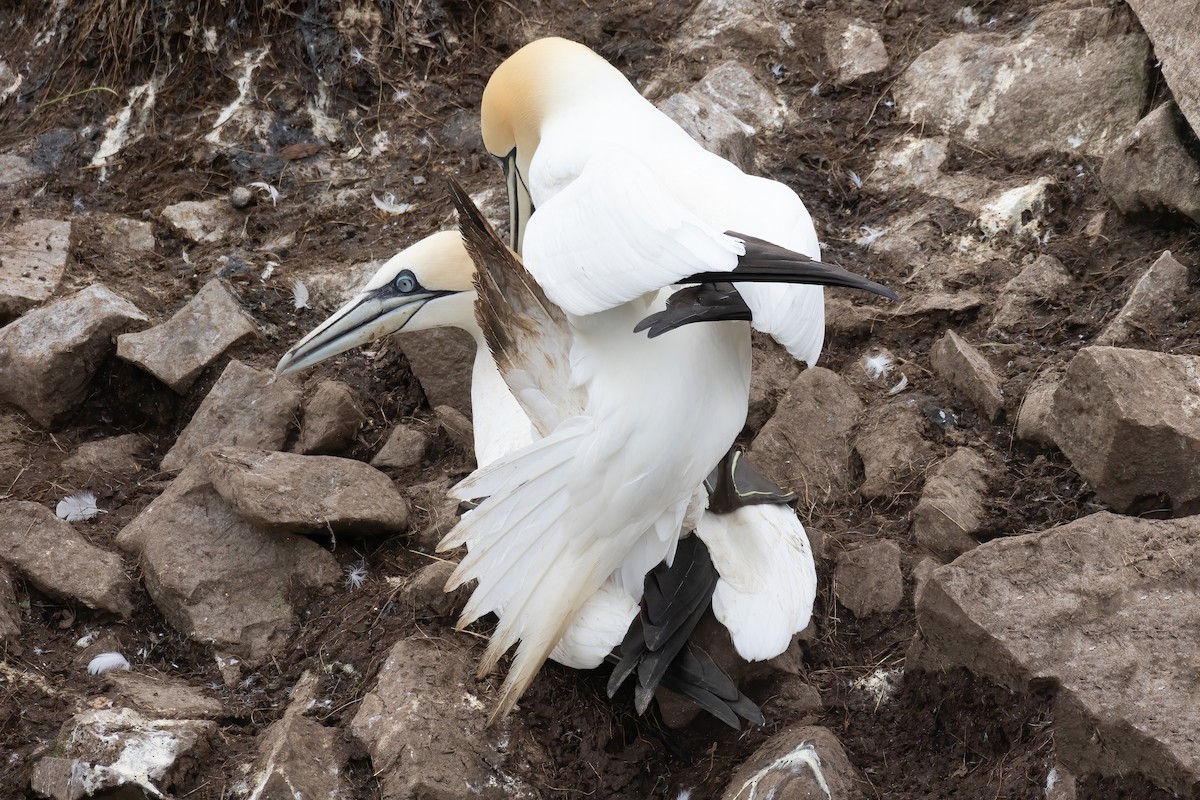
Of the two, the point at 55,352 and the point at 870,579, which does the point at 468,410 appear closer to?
the point at 55,352

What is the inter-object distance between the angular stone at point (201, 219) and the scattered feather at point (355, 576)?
2.11 meters

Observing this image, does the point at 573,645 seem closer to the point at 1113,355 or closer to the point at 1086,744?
the point at 1086,744

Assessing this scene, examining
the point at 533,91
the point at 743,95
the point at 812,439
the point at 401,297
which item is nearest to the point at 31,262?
the point at 401,297

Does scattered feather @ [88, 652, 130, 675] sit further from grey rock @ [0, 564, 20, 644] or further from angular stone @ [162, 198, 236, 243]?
angular stone @ [162, 198, 236, 243]

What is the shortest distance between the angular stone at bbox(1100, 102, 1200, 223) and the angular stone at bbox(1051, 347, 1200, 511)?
3.28 feet

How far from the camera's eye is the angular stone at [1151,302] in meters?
3.65

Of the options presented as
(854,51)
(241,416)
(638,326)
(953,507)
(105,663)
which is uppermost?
(638,326)

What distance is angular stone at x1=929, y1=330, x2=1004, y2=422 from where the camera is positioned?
371cm

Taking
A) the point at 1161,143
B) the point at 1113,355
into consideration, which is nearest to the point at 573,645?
the point at 1113,355

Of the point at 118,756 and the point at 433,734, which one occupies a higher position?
the point at 118,756

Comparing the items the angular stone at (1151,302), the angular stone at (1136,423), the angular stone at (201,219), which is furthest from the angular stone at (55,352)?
the angular stone at (1151,302)

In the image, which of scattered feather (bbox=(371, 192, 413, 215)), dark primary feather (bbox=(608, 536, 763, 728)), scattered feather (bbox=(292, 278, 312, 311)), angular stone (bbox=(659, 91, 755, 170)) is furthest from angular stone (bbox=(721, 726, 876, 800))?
scattered feather (bbox=(371, 192, 413, 215))

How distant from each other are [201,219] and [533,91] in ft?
6.85

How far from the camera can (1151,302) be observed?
367 cm
